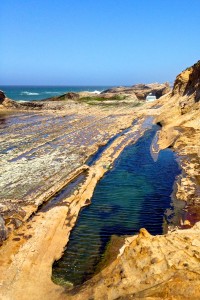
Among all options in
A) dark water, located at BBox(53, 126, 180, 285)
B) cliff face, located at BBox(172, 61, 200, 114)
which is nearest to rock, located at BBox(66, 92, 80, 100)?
cliff face, located at BBox(172, 61, 200, 114)

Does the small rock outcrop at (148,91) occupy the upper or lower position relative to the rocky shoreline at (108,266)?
lower

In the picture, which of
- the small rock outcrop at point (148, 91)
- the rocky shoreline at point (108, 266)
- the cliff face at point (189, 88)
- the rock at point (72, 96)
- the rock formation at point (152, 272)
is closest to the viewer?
the rock formation at point (152, 272)

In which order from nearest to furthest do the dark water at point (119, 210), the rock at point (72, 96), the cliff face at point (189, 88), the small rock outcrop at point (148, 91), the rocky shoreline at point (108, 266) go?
the rocky shoreline at point (108, 266) → the dark water at point (119, 210) → the cliff face at point (189, 88) → the rock at point (72, 96) → the small rock outcrop at point (148, 91)

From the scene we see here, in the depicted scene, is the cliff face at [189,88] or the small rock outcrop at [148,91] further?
the small rock outcrop at [148,91]

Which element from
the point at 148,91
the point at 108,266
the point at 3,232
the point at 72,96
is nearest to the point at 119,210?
the point at 3,232

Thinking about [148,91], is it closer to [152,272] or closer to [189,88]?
[189,88]

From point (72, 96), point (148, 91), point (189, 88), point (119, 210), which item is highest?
point (189, 88)

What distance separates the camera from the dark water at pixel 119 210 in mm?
7965

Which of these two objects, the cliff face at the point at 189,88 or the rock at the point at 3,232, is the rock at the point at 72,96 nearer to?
the cliff face at the point at 189,88

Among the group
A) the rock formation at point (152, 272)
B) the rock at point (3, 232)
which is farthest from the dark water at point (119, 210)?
the rock at point (3, 232)

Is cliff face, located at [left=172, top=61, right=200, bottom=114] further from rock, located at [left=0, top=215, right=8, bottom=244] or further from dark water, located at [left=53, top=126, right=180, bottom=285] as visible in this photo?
rock, located at [left=0, top=215, right=8, bottom=244]

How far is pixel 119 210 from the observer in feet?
35.7

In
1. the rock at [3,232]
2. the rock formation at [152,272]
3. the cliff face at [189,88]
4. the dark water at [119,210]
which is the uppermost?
the cliff face at [189,88]

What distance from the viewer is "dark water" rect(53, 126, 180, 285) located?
26.1ft
